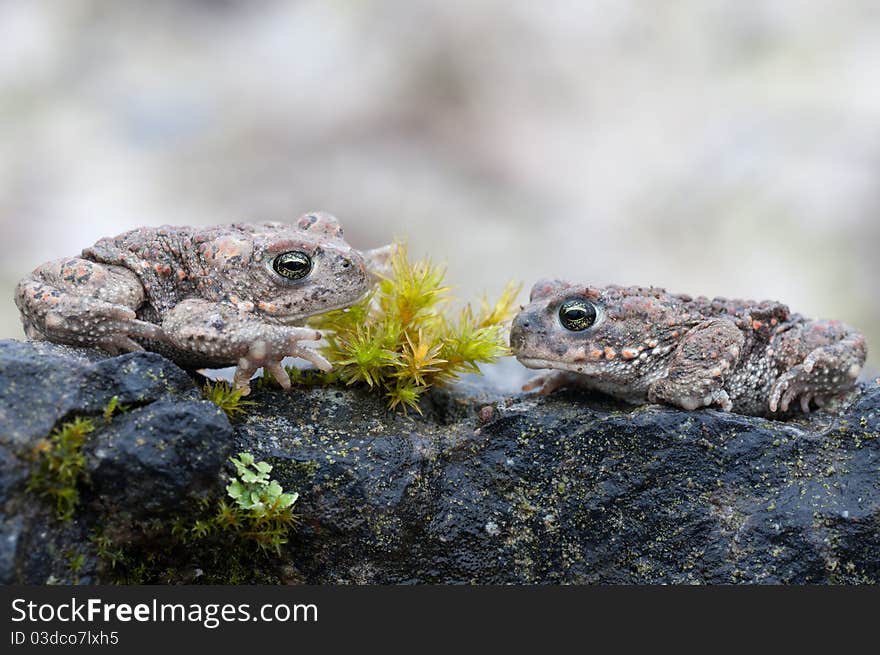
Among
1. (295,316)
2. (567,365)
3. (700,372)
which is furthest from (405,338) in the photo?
(700,372)

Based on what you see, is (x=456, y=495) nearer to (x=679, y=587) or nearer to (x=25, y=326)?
(x=679, y=587)

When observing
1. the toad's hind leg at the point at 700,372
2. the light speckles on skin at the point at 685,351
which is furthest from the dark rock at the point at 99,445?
the toad's hind leg at the point at 700,372

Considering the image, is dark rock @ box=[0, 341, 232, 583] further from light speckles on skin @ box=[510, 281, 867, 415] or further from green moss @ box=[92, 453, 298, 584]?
light speckles on skin @ box=[510, 281, 867, 415]

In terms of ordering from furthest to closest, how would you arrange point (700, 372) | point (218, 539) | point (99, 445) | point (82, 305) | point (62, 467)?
point (700, 372) < point (82, 305) < point (218, 539) < point (99, 445) < point (62, 467)

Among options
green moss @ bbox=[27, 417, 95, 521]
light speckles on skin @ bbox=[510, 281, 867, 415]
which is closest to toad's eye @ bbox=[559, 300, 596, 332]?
light speckles on skin @ bbox=[510, 281, 867, 415]

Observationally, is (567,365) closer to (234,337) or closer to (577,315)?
(577,315)
